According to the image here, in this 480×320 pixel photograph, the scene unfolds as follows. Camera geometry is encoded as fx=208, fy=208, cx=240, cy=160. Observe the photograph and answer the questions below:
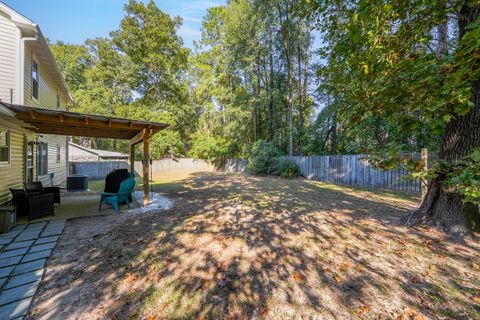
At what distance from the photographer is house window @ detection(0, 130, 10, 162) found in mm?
5264

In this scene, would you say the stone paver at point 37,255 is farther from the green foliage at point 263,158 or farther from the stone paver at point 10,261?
the green foliage at point 263,158

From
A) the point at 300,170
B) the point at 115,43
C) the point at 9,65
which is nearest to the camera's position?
the point at 9,65

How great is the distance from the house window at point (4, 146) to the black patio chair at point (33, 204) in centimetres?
102

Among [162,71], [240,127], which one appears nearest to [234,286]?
[240,127]

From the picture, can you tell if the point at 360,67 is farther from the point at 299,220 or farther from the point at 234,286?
the point at 234,286

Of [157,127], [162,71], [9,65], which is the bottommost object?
[157,127]

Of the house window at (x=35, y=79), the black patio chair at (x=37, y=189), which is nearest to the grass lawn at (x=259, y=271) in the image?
the black patio chair at (x=37, y=189)

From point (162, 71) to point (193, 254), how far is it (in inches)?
909

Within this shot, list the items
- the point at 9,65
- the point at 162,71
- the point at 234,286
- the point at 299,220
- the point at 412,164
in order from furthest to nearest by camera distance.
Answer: the point at 162,71 < the point at 9,65 < the point at 299,220 < the point at 412,164 < the point at 234,286

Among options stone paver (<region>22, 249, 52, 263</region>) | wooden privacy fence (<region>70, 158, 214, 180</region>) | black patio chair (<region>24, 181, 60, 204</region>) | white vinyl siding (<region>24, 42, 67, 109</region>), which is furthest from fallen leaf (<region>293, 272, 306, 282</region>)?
wooden privacy fence (<region>70, 158, 214, 180</region>)

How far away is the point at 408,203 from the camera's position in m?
6.35

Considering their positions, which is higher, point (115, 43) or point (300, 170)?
point (115, 43)

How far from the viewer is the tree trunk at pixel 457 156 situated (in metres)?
3.50

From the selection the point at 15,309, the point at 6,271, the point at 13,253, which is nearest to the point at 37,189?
the point at 13,253
